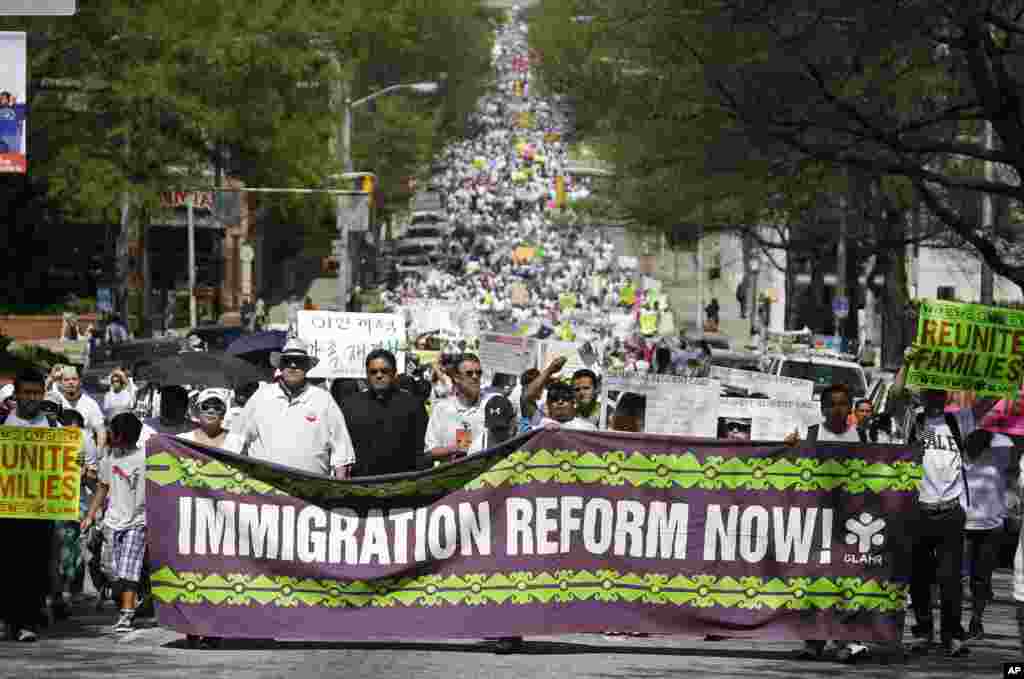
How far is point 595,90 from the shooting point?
28.5 metres

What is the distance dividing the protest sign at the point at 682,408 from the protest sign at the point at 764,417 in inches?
4.9

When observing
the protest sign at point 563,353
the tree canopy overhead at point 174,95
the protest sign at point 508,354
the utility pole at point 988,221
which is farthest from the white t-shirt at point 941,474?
the tree canopy overhead at point 174,95

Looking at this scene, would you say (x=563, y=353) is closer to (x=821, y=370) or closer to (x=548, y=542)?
(x=821, y=370)

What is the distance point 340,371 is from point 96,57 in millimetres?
19109

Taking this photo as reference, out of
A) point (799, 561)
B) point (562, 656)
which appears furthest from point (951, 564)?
point (562, 656)

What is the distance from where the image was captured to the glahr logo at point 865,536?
12875mm

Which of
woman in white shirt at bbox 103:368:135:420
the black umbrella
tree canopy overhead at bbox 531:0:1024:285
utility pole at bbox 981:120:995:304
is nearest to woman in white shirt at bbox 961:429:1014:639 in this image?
tree canopy overhead at bbox 531:0:1024:285

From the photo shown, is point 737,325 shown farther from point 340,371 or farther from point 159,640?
point 159,640

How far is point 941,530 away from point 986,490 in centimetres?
117

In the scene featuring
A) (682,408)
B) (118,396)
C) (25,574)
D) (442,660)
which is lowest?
(442,660)

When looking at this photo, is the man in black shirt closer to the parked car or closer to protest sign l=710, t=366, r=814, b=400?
protest sign l=710, t=366, r=814, b=400

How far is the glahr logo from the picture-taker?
12875mm

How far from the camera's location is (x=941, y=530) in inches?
541

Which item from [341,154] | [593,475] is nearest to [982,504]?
[593,475]
